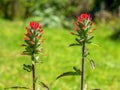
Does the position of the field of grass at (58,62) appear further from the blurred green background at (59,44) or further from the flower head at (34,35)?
the flower head at (34,35)

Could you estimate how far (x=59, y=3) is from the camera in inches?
856

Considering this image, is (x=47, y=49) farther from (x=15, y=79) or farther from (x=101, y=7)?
(x=101, y=7)

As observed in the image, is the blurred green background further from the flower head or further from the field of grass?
the flower head

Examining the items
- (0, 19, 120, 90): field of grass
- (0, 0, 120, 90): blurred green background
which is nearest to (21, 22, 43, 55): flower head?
(0, 0, 120, 90): blurred green background

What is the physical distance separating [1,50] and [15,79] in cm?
334

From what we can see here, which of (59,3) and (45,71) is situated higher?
(59,3)

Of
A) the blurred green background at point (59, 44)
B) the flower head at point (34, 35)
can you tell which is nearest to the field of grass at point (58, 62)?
the blurred green background at point (59, 44)

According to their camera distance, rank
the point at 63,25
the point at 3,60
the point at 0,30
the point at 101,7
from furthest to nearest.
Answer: the point at 101,7
the point at 63,25
the point at 0,30
the point at 3,60

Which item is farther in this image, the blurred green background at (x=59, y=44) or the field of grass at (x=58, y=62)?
the blurred green background at (x=59, y=44)

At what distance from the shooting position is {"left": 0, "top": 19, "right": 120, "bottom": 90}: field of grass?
10.3 meters

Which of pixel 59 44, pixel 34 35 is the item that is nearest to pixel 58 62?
pixel 59 44

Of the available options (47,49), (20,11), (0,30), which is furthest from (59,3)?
(47,49)

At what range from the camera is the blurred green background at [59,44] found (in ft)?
34.7

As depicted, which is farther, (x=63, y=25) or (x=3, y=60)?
(x=63, y=25)
